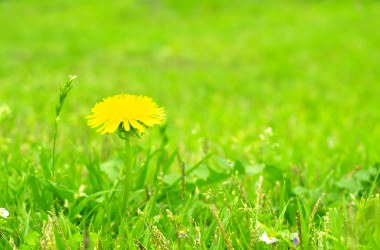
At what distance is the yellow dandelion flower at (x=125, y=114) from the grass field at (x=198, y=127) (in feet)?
0.57

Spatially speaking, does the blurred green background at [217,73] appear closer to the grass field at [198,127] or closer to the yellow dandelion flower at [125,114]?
the grass field at [198,127]

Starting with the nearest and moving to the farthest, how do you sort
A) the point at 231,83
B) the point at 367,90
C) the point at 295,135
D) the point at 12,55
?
the point at 295,135, the point at 367,90, the point at 231,83, the point at 12,55

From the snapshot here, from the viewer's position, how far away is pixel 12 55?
9336 mm

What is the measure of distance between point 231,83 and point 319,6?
416 inches

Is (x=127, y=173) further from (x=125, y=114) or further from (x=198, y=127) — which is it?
(x=198, y=127)

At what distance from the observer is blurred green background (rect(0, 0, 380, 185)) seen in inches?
134

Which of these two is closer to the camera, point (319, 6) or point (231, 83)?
point (231, 83)

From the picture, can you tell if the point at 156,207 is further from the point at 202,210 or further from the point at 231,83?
the point at 231,83

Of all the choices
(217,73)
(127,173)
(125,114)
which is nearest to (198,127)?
(127,173)

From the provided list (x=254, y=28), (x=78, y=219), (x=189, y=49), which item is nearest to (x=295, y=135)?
(x=78, y=219)

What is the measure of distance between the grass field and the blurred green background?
28 mm

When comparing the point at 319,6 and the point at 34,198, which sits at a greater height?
the point at 319,6

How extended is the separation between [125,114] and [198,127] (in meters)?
2.09

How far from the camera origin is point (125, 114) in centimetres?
149
